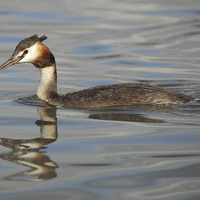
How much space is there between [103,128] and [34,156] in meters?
1.63

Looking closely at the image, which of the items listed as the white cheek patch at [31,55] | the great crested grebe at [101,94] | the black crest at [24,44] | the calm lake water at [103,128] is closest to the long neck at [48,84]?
the great crested grebe at [101,94]

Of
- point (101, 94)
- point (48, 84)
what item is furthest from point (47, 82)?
point (101, 94)

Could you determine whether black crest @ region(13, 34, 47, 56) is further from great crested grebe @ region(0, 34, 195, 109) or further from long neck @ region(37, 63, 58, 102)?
long neck @ region(37, 63, 58, 102)

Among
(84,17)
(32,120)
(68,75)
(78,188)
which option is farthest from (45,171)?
(84,17)

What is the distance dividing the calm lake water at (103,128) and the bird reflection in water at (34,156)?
0.04 ft

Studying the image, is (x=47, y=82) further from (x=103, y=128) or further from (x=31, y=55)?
(x=103, y=128)

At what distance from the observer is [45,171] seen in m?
5.53

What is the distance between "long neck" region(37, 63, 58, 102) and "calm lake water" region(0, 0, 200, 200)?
0.27 m

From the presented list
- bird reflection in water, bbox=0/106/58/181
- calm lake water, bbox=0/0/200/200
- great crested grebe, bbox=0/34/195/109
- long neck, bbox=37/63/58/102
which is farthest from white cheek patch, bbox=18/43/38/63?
bird reflection in water, bbox=0/106/58/181

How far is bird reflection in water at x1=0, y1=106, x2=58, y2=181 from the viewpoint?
5410 millimetres

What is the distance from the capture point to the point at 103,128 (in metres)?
7.34

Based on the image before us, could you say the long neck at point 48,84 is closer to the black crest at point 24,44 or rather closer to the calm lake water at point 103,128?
the calm lake water at point 103,128

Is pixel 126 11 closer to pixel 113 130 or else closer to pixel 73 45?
pixel 73 45

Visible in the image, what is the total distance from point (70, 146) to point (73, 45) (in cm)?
953
